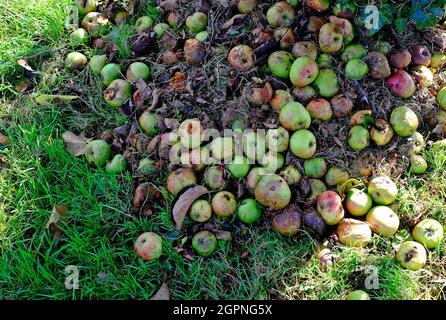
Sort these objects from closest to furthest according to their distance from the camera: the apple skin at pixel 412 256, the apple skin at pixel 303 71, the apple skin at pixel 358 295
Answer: the apple skin at pixel 358 295
the apple skin at pixel 412 256
the apple skin at pixel 303 71

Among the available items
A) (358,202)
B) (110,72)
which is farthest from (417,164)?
(110,72)

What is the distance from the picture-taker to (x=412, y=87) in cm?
327

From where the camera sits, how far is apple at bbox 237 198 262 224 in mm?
2953

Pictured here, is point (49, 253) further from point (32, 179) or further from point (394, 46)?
point (394, 46)

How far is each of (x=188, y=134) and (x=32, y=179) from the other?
1.02 m

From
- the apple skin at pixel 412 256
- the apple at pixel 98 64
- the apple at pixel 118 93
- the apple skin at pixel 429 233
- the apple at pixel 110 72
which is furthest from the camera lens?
the apple at pixel 98 64

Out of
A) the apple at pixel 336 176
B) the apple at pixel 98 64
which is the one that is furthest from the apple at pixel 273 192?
the apple at pixel 98 64

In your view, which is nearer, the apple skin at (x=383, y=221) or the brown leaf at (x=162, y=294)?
the brown leaf at (x=162, y=294)

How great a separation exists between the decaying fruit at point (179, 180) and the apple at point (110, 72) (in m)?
0.97

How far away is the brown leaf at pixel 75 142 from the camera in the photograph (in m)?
3.40

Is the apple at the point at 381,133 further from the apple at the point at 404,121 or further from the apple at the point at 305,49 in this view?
the apple at the point at 305,49

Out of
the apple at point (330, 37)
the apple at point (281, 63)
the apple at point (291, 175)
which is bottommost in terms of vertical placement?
the apple at point (291, 175)

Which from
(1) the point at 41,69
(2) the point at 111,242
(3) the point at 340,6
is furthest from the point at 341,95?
(1) the point at 41,69

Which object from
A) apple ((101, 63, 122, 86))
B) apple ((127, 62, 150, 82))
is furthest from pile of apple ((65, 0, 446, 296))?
apple ((101, 63, 122, 86))
